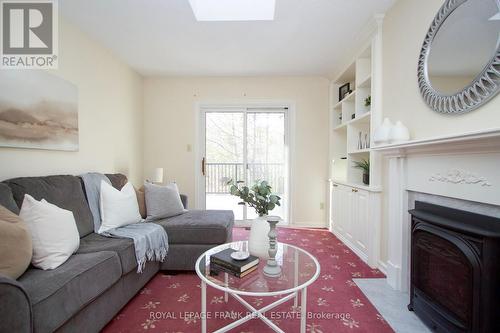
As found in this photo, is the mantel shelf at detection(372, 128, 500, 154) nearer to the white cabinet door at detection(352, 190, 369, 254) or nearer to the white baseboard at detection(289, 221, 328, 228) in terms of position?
the white cabinet door at detection(352, 190, 369, 254)

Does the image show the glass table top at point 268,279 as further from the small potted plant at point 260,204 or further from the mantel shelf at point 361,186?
the mantel shelf at point 361,186

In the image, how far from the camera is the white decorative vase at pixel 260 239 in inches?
59.3

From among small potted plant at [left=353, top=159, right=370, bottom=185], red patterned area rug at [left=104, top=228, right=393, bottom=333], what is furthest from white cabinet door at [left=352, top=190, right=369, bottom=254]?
red patterned area rug at [left=104, top=228, right=393, bottom=333]

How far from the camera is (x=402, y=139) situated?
1853mm

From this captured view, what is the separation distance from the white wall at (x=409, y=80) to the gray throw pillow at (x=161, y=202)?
7.09 feet

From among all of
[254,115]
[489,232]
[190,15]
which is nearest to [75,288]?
[489,232]

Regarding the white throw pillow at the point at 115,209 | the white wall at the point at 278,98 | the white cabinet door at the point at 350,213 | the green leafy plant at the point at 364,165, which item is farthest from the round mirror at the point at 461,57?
the white throw pillow at the point at 115,209

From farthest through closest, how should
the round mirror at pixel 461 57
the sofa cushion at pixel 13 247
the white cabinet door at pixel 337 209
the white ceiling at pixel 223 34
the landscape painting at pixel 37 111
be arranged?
1. the white cabinet door at pixel 337 209
2. the white ceiling at pixel 223 34
3. the landscape painting at pixel 37 111
4. the round mirror at pixel 461 57
5. the sofa cushion at pixel 13 247

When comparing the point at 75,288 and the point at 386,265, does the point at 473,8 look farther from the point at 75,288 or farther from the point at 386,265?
the point at 75,288

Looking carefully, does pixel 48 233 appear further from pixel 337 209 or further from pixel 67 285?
pixel 337 209

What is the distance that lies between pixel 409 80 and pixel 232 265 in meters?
1.98

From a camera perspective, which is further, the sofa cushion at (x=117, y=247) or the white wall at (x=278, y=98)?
the white wall at (x=278, y=98)

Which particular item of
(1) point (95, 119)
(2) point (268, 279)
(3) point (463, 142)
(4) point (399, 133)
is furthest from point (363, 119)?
(1) point (95, 119)

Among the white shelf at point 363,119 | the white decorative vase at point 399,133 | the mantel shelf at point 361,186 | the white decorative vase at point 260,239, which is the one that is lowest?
the white decorative vase at point 260,239
